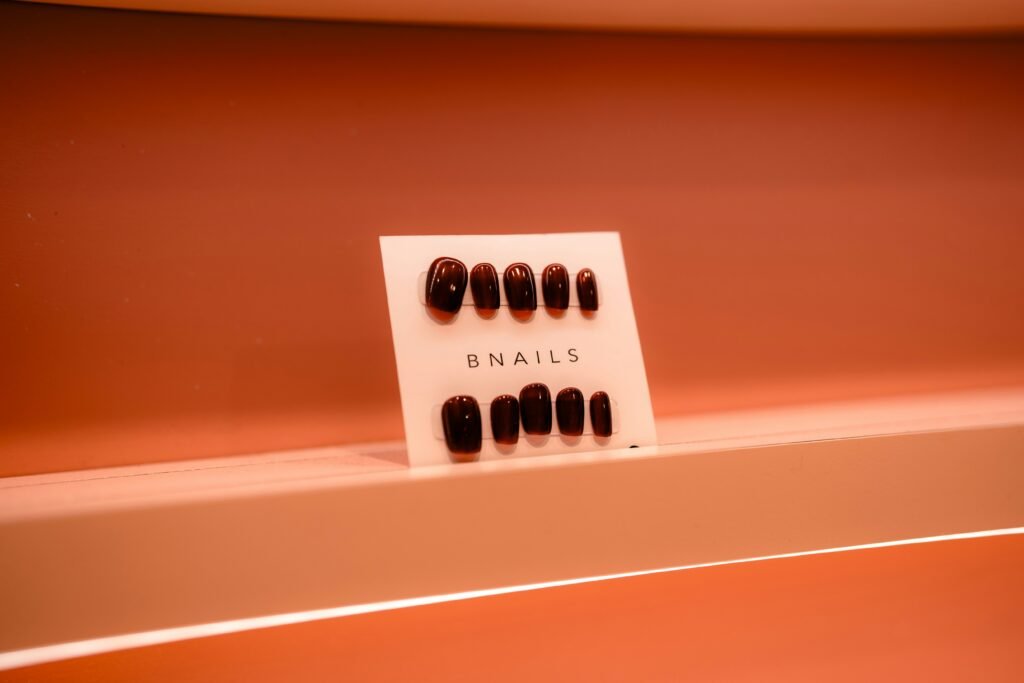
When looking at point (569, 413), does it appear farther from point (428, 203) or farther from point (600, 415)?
point (428, 203)

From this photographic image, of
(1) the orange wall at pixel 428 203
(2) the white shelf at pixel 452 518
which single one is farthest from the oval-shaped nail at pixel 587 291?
(1) the orange wall at pixel 428 203

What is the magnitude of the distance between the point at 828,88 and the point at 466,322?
0.56 meters

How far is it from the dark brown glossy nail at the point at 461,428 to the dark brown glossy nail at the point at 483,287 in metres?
0.07

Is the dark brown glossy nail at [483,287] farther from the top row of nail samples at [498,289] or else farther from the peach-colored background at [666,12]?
the peach-colored background at [666,12]

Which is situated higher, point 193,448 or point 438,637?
point 193,448

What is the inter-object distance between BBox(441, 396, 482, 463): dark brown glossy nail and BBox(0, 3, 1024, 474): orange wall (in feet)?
0.79

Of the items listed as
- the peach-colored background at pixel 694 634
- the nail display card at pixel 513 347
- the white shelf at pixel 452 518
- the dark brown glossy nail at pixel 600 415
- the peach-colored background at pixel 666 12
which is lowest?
the peach-colored background at pixel 694 634

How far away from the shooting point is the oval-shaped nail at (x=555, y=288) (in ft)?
1.86

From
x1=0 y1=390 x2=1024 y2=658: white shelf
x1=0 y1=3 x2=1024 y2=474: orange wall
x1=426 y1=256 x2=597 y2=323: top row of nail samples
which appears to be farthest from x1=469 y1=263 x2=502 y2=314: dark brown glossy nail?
x1=0 y1=3 x2=1024 y2=474: orange wall

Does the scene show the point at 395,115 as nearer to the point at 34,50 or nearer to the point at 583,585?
the point at 34,50

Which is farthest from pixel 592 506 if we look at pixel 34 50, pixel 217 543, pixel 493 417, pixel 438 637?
pixel 34 50

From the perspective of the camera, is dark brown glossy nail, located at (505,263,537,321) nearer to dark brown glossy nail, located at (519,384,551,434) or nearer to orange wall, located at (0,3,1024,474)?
dark brown glossy nail, located at (519,384,551,434)

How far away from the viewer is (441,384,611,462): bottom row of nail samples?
510 millimetres

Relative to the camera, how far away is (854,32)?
865 millimetres
